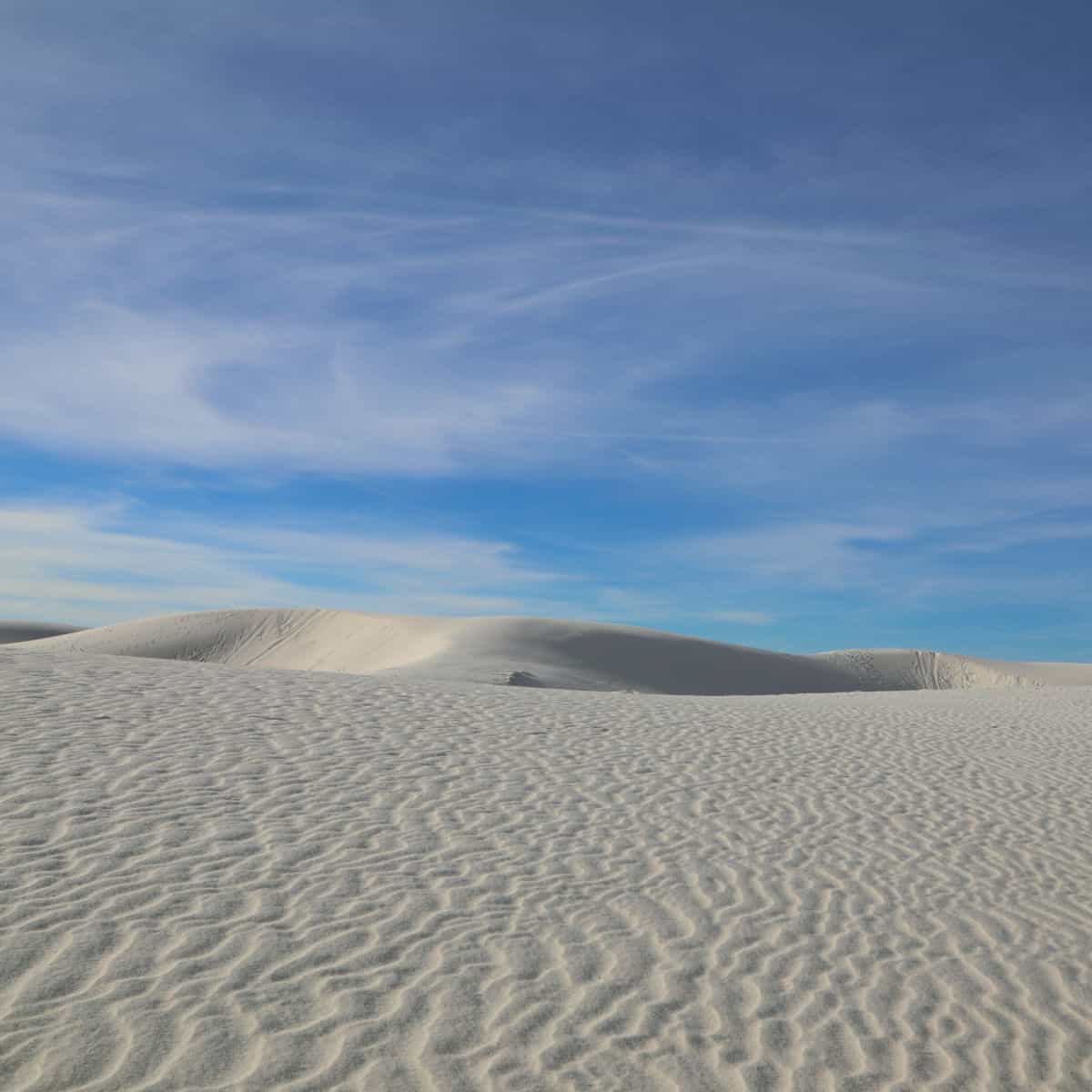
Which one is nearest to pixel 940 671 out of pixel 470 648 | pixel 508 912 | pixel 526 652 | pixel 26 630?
pixel 526 652

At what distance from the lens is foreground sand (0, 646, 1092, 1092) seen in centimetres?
605

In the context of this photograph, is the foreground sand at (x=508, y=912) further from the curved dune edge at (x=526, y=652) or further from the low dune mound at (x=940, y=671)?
the low dune mound at (x=940, y=671)

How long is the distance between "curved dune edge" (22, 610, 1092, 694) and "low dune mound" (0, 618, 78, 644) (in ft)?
75.8

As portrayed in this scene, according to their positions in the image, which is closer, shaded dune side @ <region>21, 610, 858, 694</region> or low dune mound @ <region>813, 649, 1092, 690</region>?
shaded dune side @ <region>21, 610, 858, 694</region>

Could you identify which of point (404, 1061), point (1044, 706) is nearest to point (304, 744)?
point (404, 1061)

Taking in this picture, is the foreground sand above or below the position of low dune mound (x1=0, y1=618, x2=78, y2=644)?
below

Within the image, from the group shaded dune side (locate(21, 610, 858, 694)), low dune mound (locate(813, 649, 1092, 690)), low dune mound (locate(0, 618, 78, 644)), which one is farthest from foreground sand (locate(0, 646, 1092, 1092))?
low dune mound (locate(0, 618, 78, 644))

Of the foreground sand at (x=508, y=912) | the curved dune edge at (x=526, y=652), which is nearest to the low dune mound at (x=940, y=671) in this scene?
the curved dune edge at (x=526, y=652)

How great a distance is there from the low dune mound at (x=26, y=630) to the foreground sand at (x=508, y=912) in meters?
69.6

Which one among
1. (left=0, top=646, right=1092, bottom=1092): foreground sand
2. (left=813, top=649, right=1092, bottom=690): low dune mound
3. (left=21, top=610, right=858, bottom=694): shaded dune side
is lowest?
(left=0, top=646, right=1092, bottom=1092): foreground sand

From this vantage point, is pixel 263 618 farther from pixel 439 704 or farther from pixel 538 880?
pixel 538 880

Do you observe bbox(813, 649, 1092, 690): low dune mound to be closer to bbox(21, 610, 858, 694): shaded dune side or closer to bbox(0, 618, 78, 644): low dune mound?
bbox(21, 610, 858, 694): shaded dune side

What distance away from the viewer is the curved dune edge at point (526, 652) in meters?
44.1

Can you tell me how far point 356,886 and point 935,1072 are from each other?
4.48m
